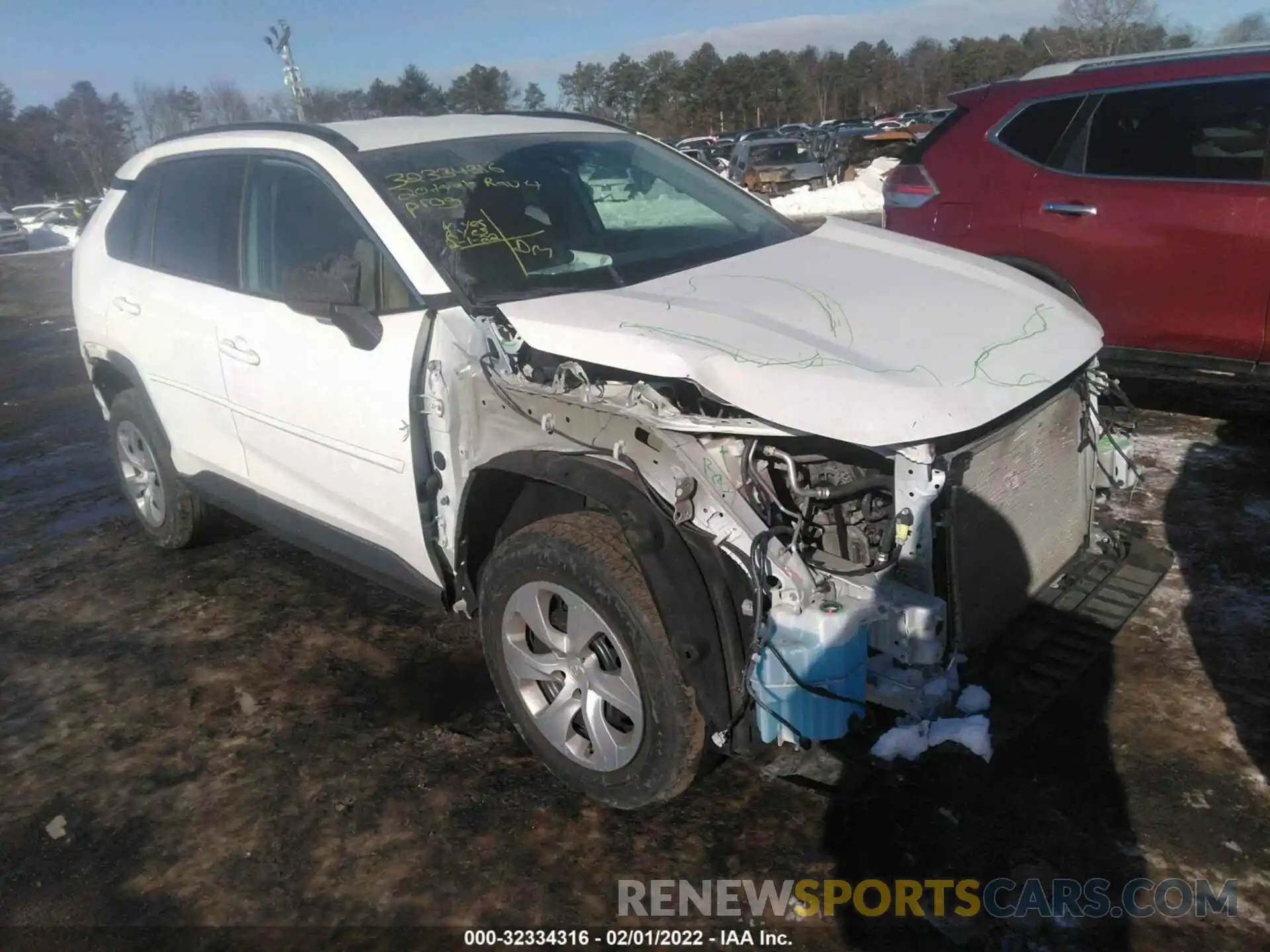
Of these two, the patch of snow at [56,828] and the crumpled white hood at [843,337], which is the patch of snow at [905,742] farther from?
the patch of snow at [56,828]

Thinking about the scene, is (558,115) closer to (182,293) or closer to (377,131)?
(377,131)

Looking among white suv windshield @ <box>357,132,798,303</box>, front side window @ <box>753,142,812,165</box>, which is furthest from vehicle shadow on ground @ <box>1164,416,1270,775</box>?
front side window @ <box>753,142,812,165</box>

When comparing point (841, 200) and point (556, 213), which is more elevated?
point (556, 213)

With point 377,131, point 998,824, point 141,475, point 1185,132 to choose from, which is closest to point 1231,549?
point 998,824

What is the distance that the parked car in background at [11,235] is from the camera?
26703 millimetres

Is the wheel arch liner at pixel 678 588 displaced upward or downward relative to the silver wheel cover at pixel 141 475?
upward

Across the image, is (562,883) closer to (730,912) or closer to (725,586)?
(730,912)

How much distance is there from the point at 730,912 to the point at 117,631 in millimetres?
3158

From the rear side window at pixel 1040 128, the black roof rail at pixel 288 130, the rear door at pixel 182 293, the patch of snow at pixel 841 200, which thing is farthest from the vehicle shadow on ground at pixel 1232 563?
the patch of snow at pixel 841 200

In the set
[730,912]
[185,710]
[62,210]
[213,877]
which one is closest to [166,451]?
[185,710]

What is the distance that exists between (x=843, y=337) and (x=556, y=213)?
1.36m

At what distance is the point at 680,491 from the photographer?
2496 millimetres

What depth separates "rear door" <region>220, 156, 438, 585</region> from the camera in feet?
10.3

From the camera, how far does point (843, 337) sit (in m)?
2.66
